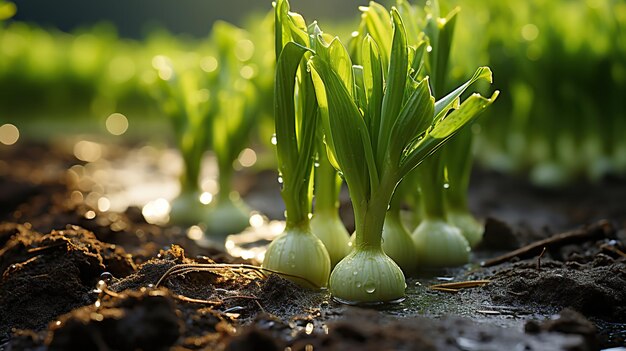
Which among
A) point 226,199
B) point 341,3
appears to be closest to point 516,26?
point 226,199

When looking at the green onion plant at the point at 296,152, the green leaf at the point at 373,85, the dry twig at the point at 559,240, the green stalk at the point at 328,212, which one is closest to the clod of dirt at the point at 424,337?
the green onion plant at the point at 296,152

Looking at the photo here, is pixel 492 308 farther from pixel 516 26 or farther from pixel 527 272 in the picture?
pixel 516 26

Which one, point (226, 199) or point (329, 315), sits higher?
point (226, 199)

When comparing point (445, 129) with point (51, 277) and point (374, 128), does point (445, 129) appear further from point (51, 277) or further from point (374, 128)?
point (51, 277)

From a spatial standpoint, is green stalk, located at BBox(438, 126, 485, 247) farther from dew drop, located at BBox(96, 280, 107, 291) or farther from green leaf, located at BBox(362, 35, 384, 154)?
dew drop, located at BBox(96, 280, 107, 291)

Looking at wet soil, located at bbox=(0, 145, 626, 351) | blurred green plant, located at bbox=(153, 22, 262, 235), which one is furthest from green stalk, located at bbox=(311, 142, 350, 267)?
blurred green plant, located at bbox=(153, 22, 262, 235)

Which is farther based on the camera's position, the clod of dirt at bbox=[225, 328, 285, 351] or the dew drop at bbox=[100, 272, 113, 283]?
the dew drop at bbox=[100, 272, 113, 283]
